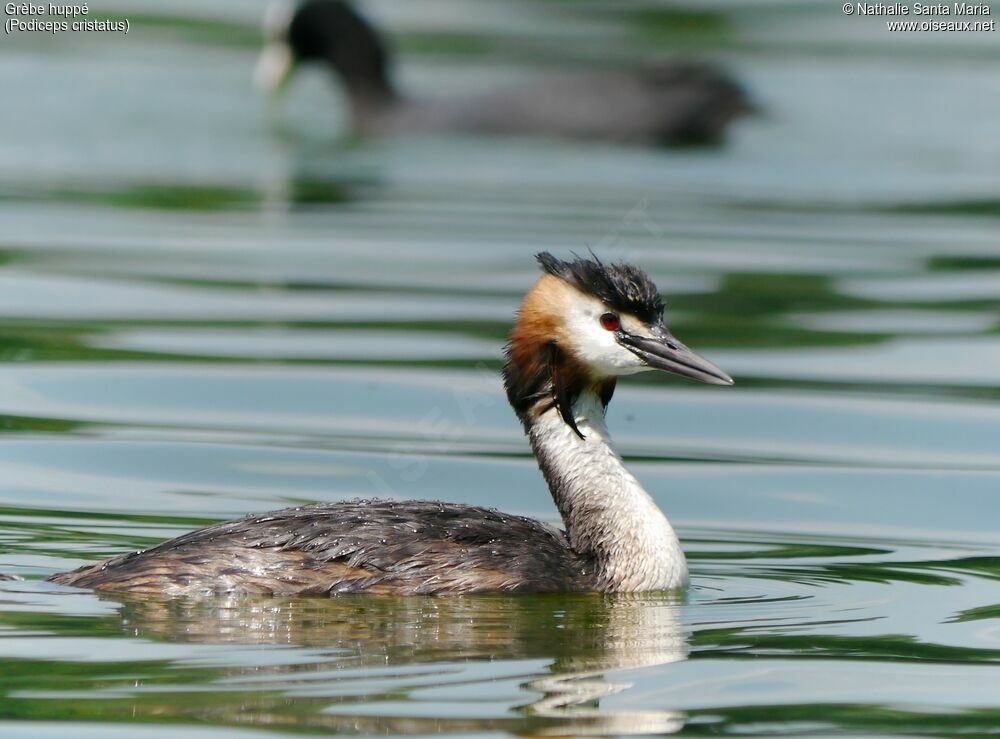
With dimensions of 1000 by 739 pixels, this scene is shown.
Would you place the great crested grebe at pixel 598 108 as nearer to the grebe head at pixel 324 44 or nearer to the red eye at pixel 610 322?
the grebe head at pixel 324 44

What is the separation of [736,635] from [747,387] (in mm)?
5059

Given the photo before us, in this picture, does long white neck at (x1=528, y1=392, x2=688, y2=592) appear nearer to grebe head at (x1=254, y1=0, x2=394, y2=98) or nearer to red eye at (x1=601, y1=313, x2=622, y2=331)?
red eye at (x1=601, y1=313, x2=622, y2=331)

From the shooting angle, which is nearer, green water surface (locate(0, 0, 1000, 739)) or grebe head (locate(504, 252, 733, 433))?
green water surface (locate(0, 0, 1000, 739))

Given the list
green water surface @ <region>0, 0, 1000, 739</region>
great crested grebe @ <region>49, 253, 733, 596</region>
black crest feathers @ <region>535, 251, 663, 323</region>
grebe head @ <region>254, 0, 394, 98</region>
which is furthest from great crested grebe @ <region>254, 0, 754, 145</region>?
black crest feathers @ <region>535, 251, 663, 323</region>

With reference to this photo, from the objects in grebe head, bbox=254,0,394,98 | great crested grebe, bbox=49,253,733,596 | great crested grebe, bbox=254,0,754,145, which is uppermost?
grebe head, bbox=254,0,394,98

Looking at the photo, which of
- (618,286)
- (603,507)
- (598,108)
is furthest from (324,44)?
(603,507)

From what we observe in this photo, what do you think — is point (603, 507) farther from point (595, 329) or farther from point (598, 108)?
point (598, 108)

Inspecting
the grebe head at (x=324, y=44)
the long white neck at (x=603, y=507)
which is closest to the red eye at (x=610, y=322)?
the long white neck at (x=603, y=507)

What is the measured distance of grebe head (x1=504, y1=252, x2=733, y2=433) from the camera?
886cm

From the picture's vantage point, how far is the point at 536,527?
29.1ft

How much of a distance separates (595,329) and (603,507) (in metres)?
0.72

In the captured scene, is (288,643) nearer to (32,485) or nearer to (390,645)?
(390,645)

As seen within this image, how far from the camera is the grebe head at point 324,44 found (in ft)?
78.3

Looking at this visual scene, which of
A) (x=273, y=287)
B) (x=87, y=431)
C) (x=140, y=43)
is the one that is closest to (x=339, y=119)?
(x=140, y=43)
